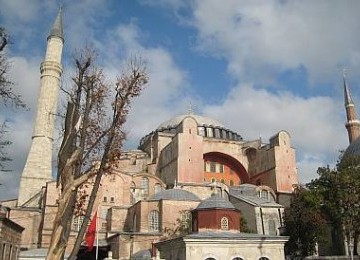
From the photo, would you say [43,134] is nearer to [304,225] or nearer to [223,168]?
[223,168]

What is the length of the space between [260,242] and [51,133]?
25925 mm

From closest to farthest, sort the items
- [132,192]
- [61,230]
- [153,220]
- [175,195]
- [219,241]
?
[61,230]
[219,241]
[153,220]
[175,195]
[132,192]

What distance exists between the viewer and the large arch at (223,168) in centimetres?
4680

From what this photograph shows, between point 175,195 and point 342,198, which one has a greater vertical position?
point 175,195

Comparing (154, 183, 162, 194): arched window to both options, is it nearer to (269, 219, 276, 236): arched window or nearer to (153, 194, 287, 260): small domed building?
(269, 219, 276, 236): arched window

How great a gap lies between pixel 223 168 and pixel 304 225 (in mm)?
19026

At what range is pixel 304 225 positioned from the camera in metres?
29.1

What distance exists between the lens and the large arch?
4680 cm

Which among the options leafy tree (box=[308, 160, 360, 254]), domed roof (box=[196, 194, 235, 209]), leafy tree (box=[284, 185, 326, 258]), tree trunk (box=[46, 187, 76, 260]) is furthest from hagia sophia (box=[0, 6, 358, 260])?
tree trunk (box=[46, 187, 76, 260])

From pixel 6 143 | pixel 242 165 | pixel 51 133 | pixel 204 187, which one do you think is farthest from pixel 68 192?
pixel 242 165

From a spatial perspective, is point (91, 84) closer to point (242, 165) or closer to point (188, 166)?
point (188, 166)

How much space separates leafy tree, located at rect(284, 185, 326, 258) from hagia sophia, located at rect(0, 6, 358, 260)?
69.1 inches

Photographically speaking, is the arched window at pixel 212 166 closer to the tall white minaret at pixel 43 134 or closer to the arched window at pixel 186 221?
the arched window at pixel 186 221

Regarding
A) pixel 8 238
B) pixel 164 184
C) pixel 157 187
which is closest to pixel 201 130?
pixel 164 184
